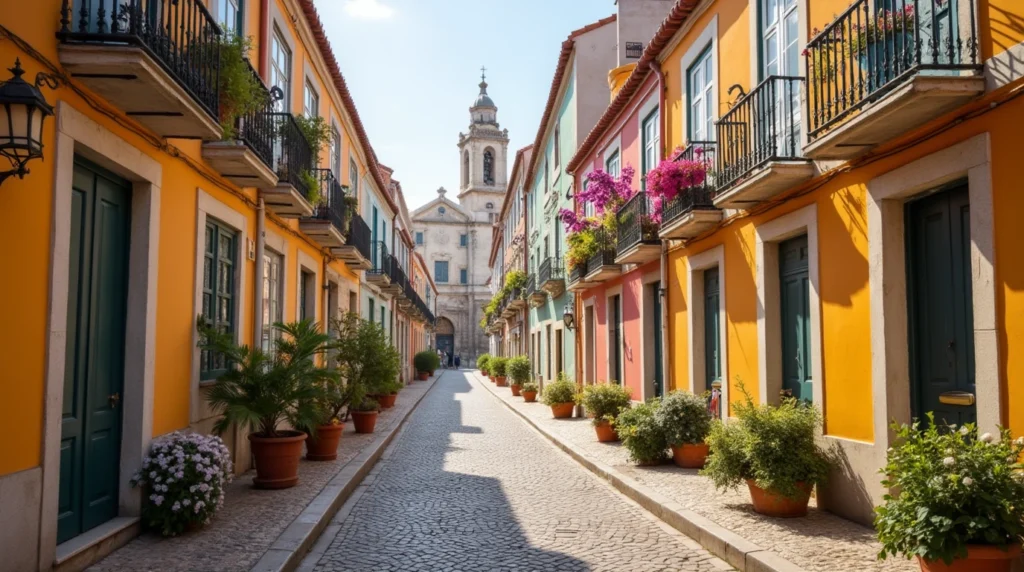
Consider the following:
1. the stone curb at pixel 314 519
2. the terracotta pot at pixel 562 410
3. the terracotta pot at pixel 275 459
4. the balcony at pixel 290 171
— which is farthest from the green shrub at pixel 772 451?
Answer: the terracotta pot at pixel 562 410

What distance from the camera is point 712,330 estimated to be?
35.0 feet

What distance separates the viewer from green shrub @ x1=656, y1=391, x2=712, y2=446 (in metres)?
9.46

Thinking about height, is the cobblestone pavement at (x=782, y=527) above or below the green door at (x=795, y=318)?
below

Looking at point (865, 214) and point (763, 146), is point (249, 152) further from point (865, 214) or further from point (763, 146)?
point (865, 214)

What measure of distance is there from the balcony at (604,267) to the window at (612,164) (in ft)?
5.79

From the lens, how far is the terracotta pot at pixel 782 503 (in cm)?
668

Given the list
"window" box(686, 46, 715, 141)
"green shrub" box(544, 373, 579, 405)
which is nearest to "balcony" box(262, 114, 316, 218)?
"window" box(686, 46, 715, 141)

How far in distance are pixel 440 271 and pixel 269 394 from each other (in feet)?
198

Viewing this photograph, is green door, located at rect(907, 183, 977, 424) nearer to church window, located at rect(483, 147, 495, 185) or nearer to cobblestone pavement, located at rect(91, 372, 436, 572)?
cobblestone pavement, located at rect(91, 372, 436, 572)

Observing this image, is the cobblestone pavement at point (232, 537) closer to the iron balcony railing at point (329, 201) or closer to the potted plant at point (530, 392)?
the iron balcony railing at point (329, 201)

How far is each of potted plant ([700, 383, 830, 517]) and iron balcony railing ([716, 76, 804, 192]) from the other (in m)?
2.37

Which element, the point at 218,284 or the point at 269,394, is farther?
the point at 218,284

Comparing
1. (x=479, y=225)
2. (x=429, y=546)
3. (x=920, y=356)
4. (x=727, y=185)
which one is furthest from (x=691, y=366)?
(x=479, y=225)

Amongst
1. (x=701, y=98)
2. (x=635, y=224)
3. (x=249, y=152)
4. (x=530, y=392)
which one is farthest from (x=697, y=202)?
(x=530, y=392)
